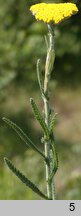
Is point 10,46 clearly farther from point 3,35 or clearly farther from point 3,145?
point 3,145

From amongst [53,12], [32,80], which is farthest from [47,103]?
[32,80]

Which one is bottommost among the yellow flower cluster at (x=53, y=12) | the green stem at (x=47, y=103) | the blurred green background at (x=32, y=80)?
the blurred green background at (x=32, y=80)

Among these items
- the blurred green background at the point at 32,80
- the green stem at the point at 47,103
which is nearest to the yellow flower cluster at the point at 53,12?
the green stem at the point at 47,103

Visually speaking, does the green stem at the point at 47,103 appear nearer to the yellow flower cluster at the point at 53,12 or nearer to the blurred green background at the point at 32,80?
the yellow flower cluster at the point at 53,12

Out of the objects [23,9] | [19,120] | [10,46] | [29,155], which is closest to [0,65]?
[10,46]

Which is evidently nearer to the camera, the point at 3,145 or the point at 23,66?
the point at 3,145

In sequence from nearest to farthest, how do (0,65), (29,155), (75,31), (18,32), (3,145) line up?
(29,155)
(3,145)
(0,65)
(18,32)
(75,31)

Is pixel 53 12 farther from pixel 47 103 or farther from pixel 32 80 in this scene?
pixel 32 80
